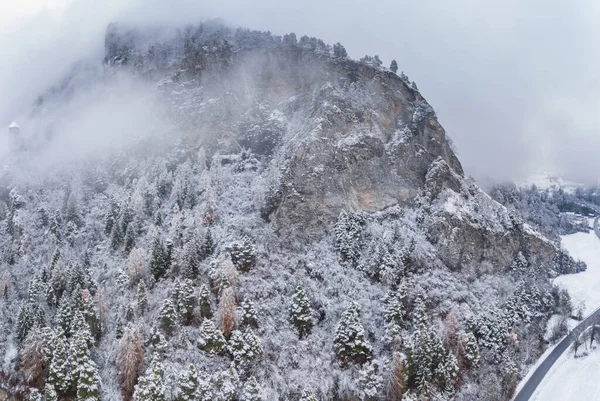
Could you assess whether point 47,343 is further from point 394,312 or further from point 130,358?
point 394,312

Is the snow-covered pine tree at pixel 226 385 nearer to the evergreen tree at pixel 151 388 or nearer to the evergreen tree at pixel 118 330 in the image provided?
the evergreen tree at pixel 151 388

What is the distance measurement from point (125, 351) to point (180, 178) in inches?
2173

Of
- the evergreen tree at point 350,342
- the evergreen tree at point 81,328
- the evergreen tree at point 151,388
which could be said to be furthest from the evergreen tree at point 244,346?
the evergreen tree at point 81,328

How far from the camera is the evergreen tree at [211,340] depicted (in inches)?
3142

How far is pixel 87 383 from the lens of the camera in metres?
71.6

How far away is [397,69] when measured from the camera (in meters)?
152

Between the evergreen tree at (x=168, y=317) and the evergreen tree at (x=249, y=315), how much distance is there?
11530 millimetres

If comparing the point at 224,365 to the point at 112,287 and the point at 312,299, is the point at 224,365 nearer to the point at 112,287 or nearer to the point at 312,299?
the point at 312,299

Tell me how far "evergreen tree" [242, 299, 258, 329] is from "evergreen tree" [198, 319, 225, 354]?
5757mm

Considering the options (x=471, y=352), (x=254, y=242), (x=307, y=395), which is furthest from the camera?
(x=254, y=242)

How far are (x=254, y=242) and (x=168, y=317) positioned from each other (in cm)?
2769

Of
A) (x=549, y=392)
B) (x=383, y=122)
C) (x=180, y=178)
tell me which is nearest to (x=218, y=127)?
(x=180, y=178)

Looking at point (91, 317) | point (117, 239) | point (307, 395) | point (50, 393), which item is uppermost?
point (117, 239)

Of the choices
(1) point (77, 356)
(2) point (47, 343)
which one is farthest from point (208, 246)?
(2) point (47, 343)
